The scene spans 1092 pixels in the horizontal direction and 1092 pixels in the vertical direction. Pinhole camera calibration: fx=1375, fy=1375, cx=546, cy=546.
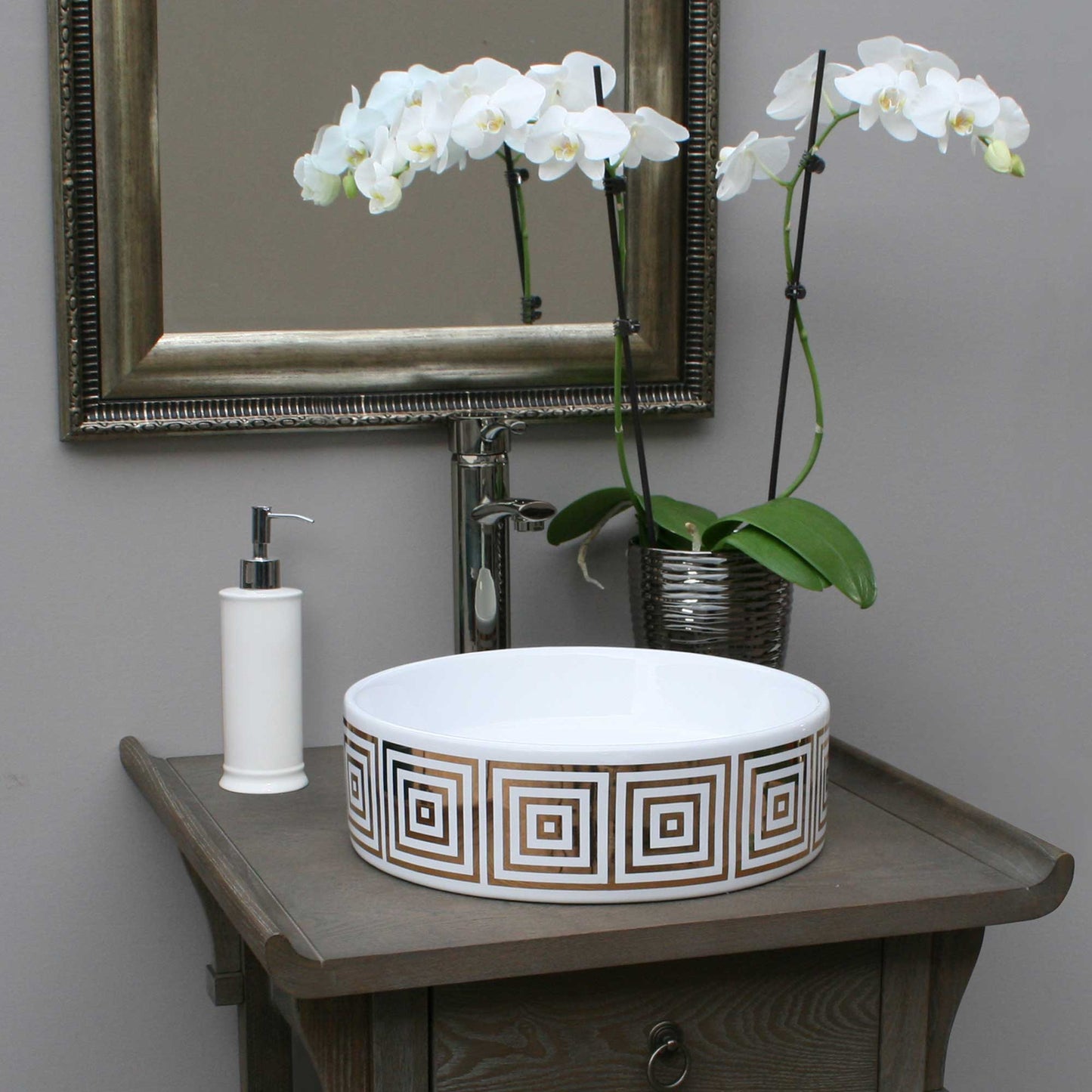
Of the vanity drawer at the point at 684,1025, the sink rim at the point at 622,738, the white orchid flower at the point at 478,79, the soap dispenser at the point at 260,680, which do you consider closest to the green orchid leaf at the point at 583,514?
the sink rim at the point at 622,738

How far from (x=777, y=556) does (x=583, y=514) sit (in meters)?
0.22

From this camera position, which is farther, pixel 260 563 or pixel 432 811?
pixel 260 563

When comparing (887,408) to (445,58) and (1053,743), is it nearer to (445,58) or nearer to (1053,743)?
(1053,743)

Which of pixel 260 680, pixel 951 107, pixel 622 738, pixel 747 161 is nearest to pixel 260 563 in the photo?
pixel 260 680

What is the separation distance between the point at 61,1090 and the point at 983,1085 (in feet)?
3.17

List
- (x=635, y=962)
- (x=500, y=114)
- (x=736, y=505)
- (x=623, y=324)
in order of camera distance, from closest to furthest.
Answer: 1. (x=635, y=962)
2. (x=500, y=114)
3. (x=623, y=324)
4. (x=736, y=505)

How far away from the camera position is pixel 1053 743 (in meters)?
1.50

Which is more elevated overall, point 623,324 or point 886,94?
point 886,94

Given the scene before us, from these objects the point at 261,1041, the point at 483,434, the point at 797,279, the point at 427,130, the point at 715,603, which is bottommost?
the point at 261,1041

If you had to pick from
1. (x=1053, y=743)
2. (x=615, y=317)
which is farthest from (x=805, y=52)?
(x=1053, y=743)

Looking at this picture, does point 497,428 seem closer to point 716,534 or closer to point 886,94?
point 716,534

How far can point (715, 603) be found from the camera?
1.14 meters

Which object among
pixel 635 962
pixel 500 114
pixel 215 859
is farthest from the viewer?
pixel 500 114

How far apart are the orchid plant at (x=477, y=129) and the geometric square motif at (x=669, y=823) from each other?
50cm
